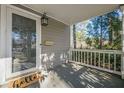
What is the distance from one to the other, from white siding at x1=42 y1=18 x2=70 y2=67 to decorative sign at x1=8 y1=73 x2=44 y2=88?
1.14 meters

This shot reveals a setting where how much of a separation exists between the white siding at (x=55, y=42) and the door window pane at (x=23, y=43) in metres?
0.81

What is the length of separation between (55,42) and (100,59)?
1934mm

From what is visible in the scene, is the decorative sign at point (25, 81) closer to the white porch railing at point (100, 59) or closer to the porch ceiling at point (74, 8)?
the porch ceiling at point (74, 8)

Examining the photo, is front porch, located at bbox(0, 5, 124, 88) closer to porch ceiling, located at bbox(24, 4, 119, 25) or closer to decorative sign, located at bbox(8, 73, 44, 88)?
decorative sign, located at bbox(8, 73, 44, 88)

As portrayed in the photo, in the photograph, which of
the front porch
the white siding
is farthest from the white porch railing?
the white siding

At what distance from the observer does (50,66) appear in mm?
5605

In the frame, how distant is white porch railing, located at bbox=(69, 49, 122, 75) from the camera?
4.94m

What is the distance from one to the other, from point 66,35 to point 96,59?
6.55 ft

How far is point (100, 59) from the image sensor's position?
18.6ft

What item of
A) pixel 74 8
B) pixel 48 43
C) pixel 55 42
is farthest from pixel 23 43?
pixel 55 42

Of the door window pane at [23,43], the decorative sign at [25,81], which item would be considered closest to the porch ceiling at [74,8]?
the door window pane at [23,43]

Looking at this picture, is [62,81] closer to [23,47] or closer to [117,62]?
[23,47]

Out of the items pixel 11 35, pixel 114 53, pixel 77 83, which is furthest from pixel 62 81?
pixel 114 53

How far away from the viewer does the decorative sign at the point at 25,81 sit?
342cm
